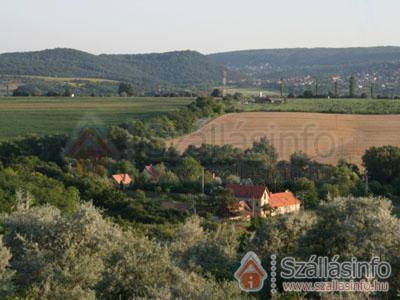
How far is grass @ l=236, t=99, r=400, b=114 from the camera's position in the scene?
58.5 meters

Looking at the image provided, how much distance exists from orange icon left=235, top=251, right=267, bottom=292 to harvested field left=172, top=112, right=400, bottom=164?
2504 centimetres

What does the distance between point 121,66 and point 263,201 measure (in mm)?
117458

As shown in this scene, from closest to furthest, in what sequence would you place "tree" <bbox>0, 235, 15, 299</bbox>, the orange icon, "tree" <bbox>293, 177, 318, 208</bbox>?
1. "tree" <bbox>0, 235, 15, 299</bbox>
2. the orange icon
3. "tree" <bbox>293, 177, 318, 208</bbox>

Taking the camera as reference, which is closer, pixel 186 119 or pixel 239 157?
pixel 239 157

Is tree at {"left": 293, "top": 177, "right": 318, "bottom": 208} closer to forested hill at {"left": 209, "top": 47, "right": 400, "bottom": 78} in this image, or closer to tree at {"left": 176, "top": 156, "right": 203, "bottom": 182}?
tree at {"left": 176, "top": 156, "right": 203, "bottom": 182}

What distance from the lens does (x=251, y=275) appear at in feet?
37.9

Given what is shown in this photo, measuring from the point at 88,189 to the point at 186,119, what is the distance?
909 inches

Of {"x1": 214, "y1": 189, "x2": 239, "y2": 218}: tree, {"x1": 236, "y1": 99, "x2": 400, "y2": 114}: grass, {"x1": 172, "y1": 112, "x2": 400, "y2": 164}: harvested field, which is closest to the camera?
{"x1": 214, "y1": 189, "x2": 239, "y2": 218}: tree

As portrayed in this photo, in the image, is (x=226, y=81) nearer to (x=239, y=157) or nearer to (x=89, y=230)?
(x=239, y=157)

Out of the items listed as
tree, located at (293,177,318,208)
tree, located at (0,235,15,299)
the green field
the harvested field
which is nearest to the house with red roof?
tree, located at (293,177,318,208)

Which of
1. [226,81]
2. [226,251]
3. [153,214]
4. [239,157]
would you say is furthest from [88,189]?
[226,81]

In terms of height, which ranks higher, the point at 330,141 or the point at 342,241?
the point at 342,241

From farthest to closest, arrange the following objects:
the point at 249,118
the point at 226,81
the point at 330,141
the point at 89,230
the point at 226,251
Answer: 1. the point at 226,81
2. the point at 249,118
3. the point at 330,141
4. the point at 226,251
5. the point at 89,230

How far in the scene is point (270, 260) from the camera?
1269 centimetres
